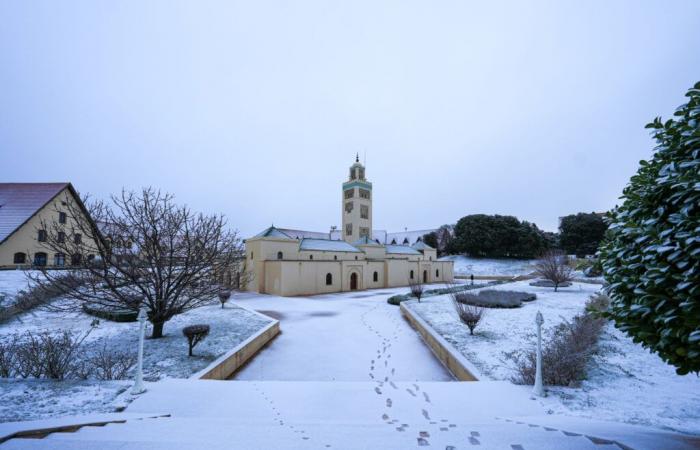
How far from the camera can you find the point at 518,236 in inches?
2137

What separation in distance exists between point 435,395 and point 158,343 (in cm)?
890

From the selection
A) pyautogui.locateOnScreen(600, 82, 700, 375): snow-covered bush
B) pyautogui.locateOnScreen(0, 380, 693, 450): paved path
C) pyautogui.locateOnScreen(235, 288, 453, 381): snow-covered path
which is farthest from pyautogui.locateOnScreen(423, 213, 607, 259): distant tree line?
pyautogui.locateOnScreen(600, 82, 700, 375): snow-covered bush

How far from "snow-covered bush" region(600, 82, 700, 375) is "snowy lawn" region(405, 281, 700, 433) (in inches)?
72.2

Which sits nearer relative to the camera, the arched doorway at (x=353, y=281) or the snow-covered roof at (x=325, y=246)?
the snow-covered roof at (x=325, y=246)

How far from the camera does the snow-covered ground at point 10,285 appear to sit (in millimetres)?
14398

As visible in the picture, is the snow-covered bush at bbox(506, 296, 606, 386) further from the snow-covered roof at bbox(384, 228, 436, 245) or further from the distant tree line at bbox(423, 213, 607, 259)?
the snow-covered roof at bbox(384, 228, 436, 245)

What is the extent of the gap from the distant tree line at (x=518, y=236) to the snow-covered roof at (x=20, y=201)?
57.4 m

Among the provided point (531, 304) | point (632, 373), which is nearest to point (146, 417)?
point (632, 373)

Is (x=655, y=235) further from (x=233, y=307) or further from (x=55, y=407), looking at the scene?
(x=233, y=307)

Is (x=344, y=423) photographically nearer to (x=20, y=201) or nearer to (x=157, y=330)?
(x=157, y=330)

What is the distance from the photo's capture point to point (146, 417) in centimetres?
404

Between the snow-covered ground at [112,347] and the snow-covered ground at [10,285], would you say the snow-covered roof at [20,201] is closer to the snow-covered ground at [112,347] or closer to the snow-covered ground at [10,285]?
the snow-covered ground at [10,285]

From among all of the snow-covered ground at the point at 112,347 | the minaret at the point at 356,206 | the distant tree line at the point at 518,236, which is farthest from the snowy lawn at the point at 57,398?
the distant tree line at the point at 518,236

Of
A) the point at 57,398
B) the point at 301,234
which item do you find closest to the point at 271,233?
the point at 301,234
